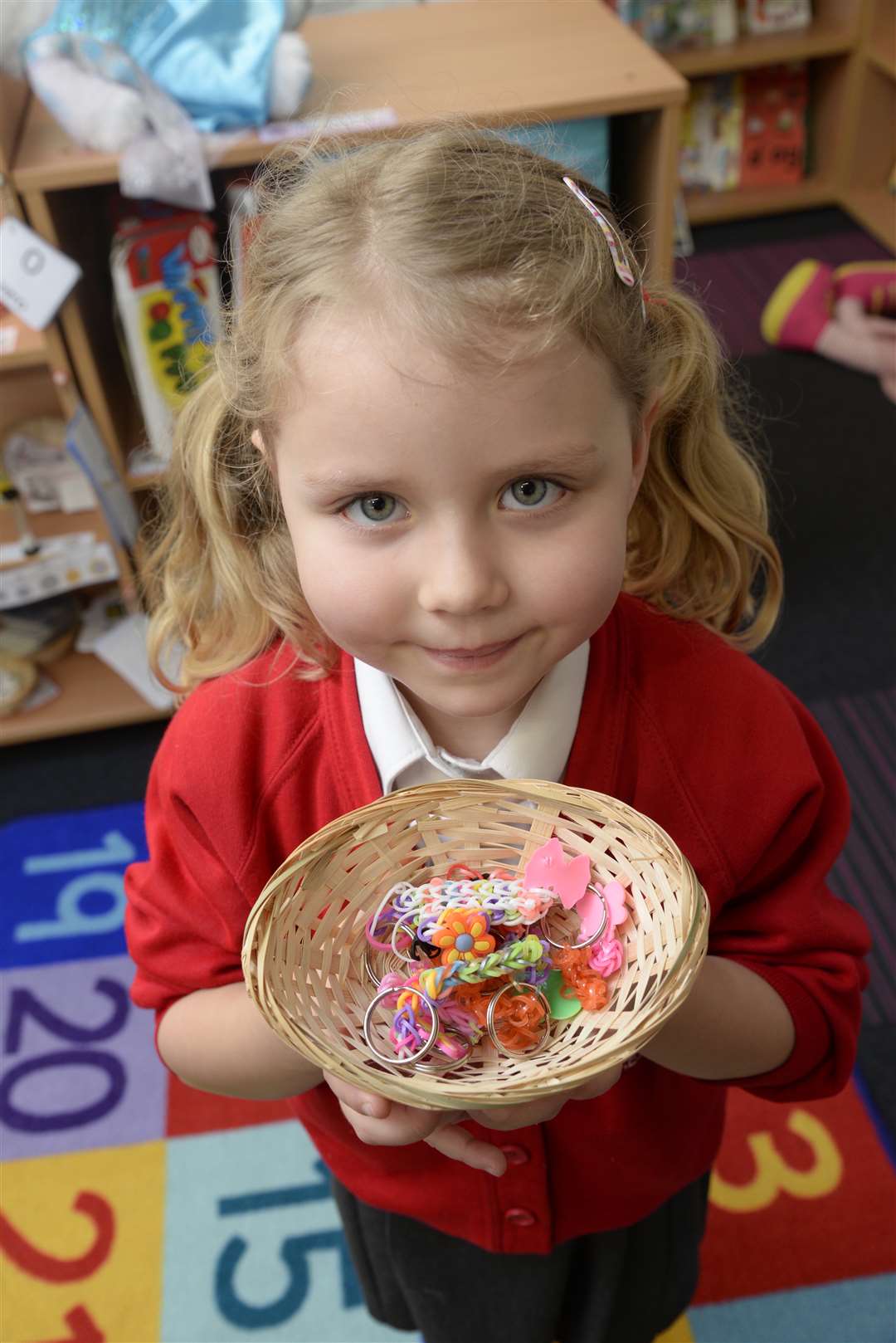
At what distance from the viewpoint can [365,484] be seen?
64 cm

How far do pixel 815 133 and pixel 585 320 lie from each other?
321 cm

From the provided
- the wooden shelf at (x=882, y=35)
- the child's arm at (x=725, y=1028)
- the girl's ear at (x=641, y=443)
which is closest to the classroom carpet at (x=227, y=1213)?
the child's arm at (x=725, y=1028)

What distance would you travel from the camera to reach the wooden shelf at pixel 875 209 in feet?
10.5

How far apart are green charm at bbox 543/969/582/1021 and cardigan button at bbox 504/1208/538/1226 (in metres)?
0.20

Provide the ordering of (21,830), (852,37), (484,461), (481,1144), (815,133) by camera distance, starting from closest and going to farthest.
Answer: (484,461) < (481,1144) < (21,830) < (852,37) < (815,133)

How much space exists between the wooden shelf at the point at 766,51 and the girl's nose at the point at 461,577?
2.88 m

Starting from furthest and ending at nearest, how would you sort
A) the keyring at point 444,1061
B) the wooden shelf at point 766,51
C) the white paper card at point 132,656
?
the wooden shelf at point 766,51, the white paper card at point 132,656, the keyring at point 444,1061

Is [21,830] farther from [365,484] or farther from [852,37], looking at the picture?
[852,37]

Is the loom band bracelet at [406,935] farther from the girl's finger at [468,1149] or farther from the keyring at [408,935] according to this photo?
the girl's finger at [468,1149]

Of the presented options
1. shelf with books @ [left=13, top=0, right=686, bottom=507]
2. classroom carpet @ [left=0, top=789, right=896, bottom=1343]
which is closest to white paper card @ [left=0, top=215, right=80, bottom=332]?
shelf with books @ [left=13, top=0, right=686, bottom=507]

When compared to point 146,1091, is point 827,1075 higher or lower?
higher

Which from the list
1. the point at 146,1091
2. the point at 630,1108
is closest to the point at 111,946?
the point at 146,1091

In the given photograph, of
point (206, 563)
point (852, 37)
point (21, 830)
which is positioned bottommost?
point (21, 830)

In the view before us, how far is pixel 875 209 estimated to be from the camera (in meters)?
3.28
